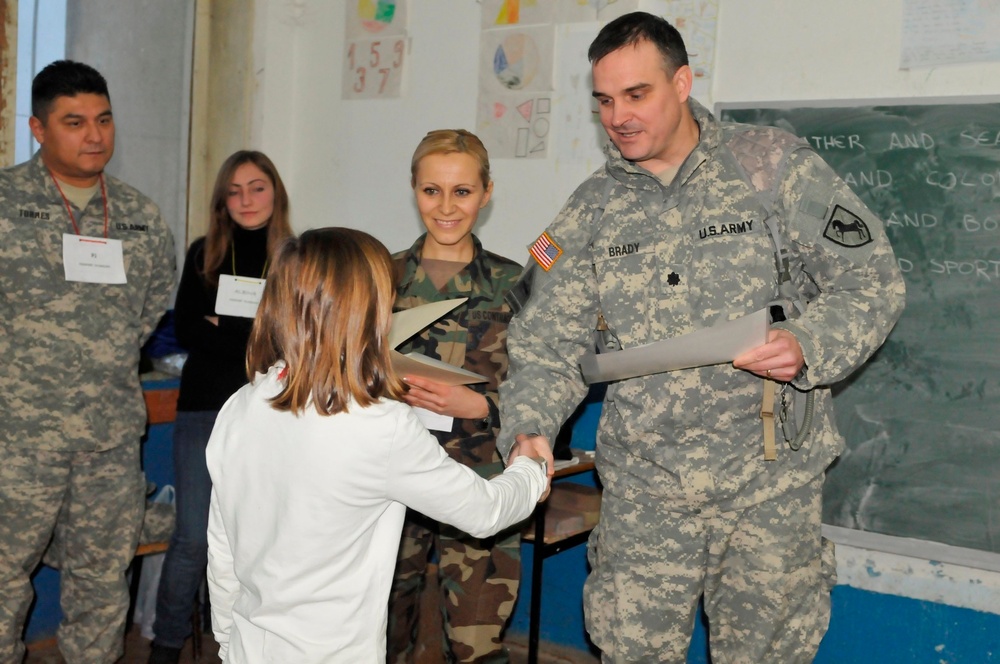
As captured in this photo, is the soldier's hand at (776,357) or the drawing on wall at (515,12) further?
the drawing on wall at (515,12)

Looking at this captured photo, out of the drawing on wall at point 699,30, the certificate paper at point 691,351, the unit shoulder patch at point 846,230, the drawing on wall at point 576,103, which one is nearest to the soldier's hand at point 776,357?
the certificate paper at point 691,351

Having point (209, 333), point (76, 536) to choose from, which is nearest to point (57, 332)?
point (209, 333)

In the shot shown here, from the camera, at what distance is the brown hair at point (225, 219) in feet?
11.0

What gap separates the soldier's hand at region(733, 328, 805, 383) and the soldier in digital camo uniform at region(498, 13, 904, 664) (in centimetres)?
3

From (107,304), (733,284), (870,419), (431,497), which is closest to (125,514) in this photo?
(107,304)

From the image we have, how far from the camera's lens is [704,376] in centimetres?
224

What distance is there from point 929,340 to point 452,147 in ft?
4.93

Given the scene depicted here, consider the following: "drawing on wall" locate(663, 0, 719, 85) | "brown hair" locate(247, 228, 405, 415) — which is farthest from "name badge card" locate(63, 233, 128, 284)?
"drawing on wall" locate(663, 0, 719, 85)

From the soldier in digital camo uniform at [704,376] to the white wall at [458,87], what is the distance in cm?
93

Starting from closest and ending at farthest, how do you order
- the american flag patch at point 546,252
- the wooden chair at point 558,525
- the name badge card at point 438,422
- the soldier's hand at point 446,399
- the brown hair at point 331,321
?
the brown hair at point 331,321 → the american flag patch at point 546,252 → the soldier's hand at point 446,399 → the name badge card at point 438,422 → the wooden chair at point 558,525

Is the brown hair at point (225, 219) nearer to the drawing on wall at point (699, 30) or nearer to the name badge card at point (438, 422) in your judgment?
the name badge card at point (438, 422)

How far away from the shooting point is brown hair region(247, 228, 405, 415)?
1.75 metres

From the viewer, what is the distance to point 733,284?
2232 mm

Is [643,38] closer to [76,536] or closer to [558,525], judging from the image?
[558,525]
